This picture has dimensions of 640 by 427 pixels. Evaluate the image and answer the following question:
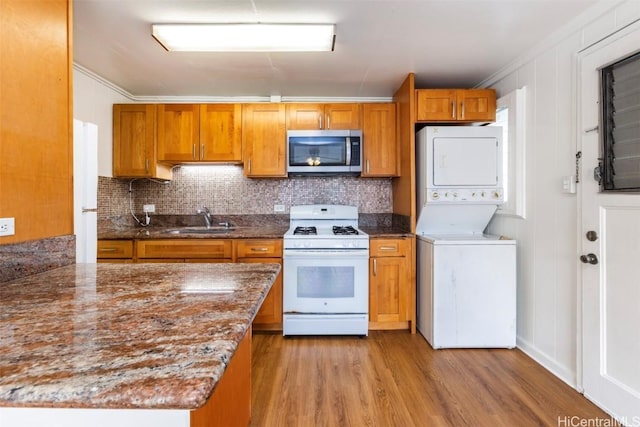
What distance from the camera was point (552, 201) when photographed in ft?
7.30

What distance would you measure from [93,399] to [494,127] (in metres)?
3.05

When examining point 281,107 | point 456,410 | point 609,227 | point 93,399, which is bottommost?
point 456,410

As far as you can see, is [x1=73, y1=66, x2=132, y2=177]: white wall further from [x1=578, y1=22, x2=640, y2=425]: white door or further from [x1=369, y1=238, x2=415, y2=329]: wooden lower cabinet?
[x1=578, y1=22, x2=640, y2=425]: white door

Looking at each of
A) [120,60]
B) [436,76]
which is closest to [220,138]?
[120,60]

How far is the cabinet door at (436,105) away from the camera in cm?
286

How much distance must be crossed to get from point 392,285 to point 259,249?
1.23 m

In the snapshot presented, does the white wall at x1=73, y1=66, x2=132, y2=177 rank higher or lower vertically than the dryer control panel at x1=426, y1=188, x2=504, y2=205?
higher

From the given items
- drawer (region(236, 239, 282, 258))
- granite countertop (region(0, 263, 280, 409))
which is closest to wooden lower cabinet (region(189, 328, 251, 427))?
granite countertop (region(0, 263, 280, 409))

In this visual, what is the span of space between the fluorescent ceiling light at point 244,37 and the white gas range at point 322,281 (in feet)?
4.89

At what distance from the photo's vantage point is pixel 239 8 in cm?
188

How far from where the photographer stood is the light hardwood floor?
5.80 ft

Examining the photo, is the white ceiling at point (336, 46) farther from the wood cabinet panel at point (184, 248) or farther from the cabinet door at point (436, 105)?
the wood cabinet panel at point (184, 248)

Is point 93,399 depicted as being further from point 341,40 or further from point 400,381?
point 341,40

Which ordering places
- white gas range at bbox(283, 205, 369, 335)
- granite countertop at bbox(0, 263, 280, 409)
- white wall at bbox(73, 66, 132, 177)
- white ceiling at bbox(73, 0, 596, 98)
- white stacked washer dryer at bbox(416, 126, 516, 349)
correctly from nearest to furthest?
granite countertop at bbox(0, 263, 280, 409) < white ceiling at bbox(73, 0, 596, 98) < white stacked washer dryer at bbox(416, 126, 516, 349) < white wall at bbox(73, 66, 132, 177) < white gas range at bbox(283, 205, 369, 335)
